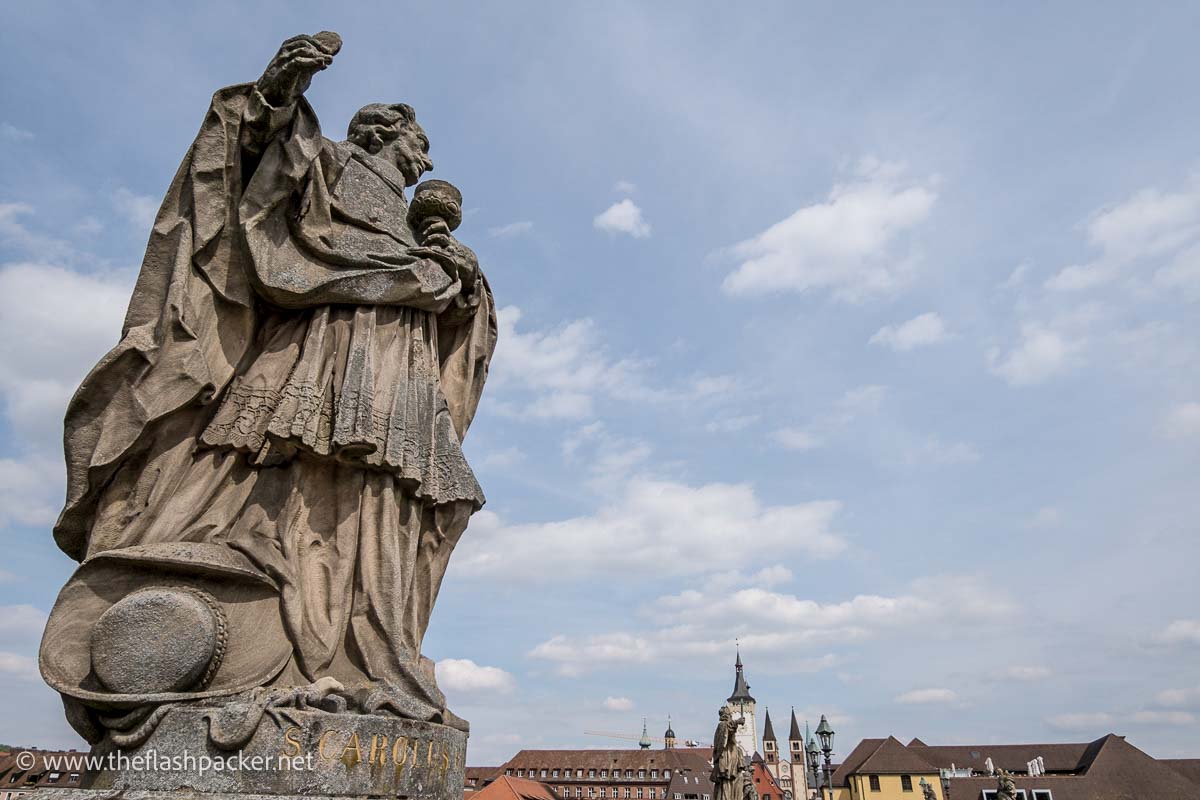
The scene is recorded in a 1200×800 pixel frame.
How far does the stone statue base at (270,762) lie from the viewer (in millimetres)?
3609

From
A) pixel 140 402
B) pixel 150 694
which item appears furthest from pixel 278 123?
pixel 150 694

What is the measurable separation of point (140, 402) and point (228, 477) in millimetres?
625

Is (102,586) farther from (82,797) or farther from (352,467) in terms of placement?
(352,467)

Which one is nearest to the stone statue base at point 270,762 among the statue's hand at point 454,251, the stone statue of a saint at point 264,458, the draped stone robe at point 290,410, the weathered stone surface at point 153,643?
the stone statue of a saint at point 264,458

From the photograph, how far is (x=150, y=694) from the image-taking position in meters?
3.81

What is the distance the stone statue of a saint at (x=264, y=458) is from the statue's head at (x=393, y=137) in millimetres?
752

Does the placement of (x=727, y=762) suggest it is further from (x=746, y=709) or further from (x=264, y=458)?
(x=746, y=709)

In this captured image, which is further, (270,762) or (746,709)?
(746,709)

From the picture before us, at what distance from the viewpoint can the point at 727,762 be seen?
60.9 feet

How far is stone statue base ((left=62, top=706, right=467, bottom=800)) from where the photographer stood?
361 cm

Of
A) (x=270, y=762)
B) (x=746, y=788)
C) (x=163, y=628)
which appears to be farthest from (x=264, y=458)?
(x=746, y=788)

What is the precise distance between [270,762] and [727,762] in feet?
55.6

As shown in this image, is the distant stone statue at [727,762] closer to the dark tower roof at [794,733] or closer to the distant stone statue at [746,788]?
the distant stone statue at [746,788]

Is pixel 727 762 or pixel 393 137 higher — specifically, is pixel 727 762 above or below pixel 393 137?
below
